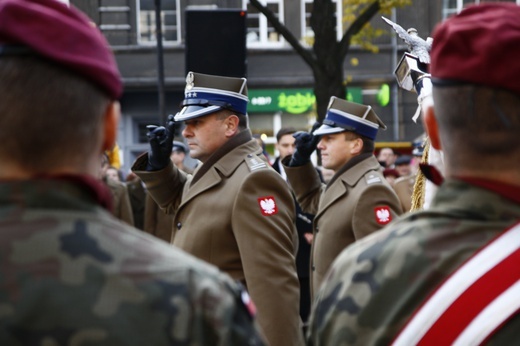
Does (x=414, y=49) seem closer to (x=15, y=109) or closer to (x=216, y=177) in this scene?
(x=216, y=177)

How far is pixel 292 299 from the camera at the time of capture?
6.08 m

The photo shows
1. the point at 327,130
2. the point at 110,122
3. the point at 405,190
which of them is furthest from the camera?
the point at 405,190

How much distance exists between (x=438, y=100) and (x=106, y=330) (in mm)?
982

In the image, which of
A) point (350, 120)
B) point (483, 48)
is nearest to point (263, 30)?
point (350, 120)

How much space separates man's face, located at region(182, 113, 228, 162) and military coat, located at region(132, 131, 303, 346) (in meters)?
0.16

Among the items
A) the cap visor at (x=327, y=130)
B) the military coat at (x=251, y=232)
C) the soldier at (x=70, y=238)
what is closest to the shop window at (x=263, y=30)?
the cap visor at (x=327, y=130)

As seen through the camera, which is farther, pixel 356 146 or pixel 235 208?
pixel 356 146

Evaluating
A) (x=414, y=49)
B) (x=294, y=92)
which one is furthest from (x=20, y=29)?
(x=294, y=92)

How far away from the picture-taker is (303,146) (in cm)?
794

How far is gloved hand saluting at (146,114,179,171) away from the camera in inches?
261

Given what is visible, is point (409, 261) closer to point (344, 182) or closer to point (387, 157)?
point (344, 182)

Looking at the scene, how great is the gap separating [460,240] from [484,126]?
0.27m

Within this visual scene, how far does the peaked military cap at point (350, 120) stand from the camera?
794cm

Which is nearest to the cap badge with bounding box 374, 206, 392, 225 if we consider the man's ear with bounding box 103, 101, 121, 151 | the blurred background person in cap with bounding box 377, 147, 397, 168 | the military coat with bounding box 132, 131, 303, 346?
the military coat with bounding box 132, 131, 303, 346
